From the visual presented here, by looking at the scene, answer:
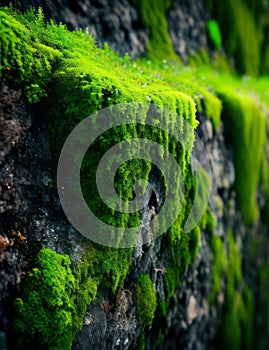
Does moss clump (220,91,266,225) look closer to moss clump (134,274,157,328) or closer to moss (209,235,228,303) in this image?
moss (209,235,228,303)

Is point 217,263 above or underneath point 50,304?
above

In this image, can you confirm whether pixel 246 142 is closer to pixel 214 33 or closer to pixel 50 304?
pixel 214 33

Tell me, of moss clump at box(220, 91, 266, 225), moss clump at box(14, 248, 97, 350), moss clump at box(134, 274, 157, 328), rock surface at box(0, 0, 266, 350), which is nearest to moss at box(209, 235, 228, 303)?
rock surface at box(0, 0, 266, 350)

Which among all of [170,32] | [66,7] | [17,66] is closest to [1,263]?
[17,66]

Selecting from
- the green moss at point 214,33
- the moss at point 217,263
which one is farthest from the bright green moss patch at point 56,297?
the green moss at point 214,33

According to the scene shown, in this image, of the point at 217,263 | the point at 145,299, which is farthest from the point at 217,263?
the point at 145,299

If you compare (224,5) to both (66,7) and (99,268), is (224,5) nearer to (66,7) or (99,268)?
(66,7)
